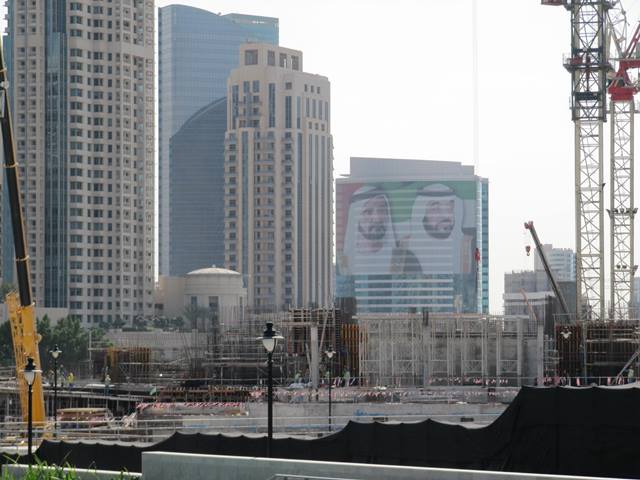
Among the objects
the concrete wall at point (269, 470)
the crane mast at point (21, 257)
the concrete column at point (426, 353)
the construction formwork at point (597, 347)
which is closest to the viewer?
the concrete wall at point (269, 470)

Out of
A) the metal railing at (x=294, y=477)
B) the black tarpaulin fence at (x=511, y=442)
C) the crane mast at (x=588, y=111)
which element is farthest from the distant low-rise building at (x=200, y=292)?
the metal railing at (x=294, y=477)

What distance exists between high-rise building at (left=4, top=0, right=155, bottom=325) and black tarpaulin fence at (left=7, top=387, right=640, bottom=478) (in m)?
142

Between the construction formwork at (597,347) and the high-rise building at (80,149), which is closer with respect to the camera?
the construction formwork at (597,347)

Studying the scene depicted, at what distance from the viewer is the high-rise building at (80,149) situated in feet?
547

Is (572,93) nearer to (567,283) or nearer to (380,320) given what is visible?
(380,320)

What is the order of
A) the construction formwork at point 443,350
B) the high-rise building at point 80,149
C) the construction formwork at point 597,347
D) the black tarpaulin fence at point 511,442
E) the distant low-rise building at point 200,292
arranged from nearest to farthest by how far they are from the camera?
the black tarpaulin fence at point 511,442 → the construction formwork at point 443,350 → the construction formwork at point 597,347 → the high-rise building at point 80,149 → the distant low-rise building at point 200,292

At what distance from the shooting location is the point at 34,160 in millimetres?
166750

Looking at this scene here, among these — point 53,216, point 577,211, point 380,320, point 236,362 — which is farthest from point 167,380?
point 53,216

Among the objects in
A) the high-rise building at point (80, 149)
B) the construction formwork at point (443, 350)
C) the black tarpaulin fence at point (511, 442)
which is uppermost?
the high-rise building at point (80, 149)

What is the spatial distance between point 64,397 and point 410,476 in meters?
74.1

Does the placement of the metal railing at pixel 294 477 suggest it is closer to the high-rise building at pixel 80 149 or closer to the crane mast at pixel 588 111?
the crane mast at pixel 588 111

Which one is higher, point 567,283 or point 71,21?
point 71,21

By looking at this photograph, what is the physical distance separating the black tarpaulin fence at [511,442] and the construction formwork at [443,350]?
5430cm

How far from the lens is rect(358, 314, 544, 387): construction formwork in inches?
3211
